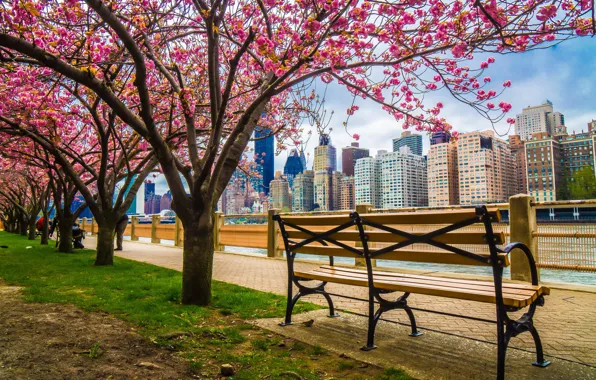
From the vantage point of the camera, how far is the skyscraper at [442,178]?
64.8 meters

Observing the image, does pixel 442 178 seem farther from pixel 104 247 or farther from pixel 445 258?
pixel 445 258

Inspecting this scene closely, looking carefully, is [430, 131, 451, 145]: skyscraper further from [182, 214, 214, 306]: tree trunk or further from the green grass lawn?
[182, 214, 214, 306]: tree trunk

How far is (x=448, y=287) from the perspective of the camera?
3307 millimetres

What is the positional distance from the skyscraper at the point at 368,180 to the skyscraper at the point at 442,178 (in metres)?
8.36

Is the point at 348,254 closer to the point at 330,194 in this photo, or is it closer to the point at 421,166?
the point at 330,194

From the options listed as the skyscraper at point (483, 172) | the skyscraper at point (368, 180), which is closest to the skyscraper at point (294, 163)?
the skyscraper at point (368, 180)

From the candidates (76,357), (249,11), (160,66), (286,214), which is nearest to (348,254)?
(76,357)

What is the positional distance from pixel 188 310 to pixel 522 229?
18.3 feet

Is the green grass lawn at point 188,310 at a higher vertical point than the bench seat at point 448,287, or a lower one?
lower

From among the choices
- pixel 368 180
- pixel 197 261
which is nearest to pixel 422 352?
pixel 197 261

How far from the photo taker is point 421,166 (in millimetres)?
65812

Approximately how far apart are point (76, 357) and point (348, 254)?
8.31ft

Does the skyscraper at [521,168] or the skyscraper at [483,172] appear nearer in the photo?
the skyscraper at [483,172]

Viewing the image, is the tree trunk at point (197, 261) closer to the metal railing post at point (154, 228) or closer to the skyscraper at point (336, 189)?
the metal railing post at point (154, 228)
